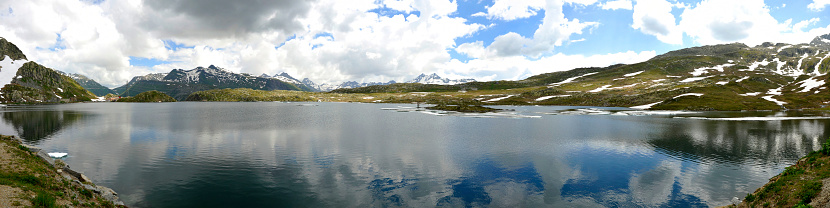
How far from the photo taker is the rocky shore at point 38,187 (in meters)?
16.9

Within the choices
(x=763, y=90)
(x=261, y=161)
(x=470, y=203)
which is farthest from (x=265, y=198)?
(x=763, y=90)

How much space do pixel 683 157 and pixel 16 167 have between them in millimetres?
65186

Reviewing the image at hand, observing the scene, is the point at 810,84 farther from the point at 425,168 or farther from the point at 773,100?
the point at 425,168

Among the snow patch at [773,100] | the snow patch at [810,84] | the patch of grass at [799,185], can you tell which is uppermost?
the snow patch at [810,84]

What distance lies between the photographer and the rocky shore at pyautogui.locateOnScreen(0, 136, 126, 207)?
16.9 metres

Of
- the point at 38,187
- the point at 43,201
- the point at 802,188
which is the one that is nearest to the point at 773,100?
the point at 802,188

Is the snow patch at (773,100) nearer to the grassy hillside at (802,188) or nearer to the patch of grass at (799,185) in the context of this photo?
the grassy hillside at (802,188)

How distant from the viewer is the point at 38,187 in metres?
19.4

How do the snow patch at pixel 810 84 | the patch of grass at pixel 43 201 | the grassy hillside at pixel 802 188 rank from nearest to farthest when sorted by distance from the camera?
the patch of grass at pixel 43 201, the grassy hillside at pixel 802 188, the snow patch at pixel 810 84

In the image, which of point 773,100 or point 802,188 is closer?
point 802,188

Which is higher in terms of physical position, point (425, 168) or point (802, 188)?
point (802, 188)

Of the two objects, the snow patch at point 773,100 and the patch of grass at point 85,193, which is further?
the snow patch at point 773,100

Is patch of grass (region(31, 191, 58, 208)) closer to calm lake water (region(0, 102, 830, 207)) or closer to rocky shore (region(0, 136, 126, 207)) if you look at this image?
rocky shore (region(0, 136, 126, 207))

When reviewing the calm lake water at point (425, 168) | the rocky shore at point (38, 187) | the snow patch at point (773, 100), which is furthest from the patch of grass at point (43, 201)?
the snow patch at point (773, 100)
